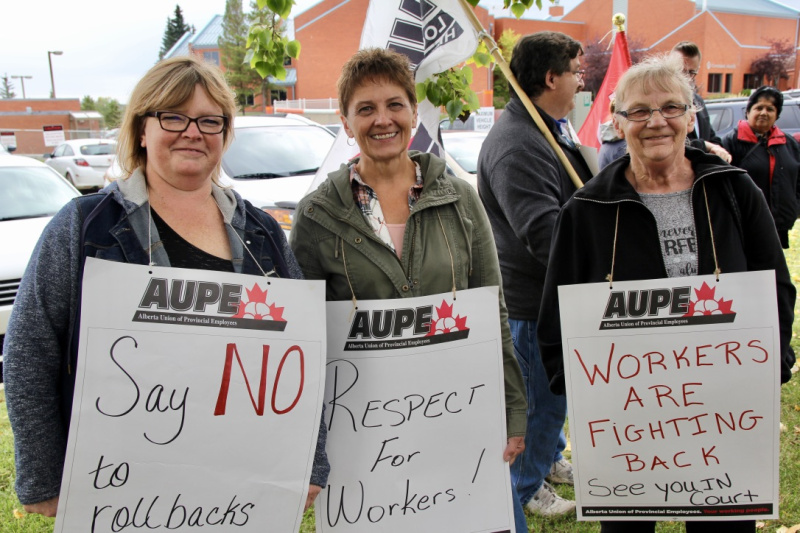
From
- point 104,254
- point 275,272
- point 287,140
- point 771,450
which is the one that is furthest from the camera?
point 287,140

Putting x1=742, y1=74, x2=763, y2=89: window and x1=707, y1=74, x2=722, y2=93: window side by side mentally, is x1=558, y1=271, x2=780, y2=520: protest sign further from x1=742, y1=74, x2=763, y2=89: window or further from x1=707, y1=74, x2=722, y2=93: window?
x1=742, y1=74, x2=763, y2=89: window

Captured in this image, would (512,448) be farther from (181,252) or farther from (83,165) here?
(83,165)

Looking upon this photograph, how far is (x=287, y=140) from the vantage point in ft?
25.2

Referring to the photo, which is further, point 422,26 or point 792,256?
point 792,256

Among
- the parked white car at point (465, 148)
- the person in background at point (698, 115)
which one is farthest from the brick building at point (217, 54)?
the person in background at point (698, 115)

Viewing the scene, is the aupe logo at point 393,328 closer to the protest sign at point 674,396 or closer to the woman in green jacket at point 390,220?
the woman in green jacket at point 390,220

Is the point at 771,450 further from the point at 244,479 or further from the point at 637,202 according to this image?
the point at 244,479

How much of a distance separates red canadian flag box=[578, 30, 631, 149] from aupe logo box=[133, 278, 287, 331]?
3.77 meters

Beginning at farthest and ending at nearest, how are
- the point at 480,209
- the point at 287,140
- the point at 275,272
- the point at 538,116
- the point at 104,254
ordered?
the point at 287,140, the point at 538,116, the point at 480,209, the point at 275,272, the point at 104,254

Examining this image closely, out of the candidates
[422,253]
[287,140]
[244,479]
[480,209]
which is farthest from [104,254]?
[287,140]

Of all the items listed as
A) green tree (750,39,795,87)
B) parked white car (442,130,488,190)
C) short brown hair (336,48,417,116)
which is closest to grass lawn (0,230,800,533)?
short brown hair (336,48,417,116)

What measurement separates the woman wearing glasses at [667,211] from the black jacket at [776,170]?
13.7 ft

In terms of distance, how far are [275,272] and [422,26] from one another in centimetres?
191

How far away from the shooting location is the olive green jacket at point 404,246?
210cm
